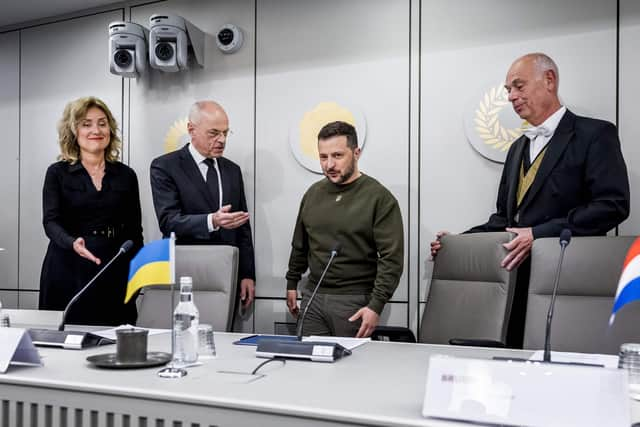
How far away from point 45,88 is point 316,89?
7.43ft

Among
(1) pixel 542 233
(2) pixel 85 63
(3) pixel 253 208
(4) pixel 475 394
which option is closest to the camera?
(4) pixel 475 394

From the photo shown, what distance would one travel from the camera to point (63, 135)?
3701 millimetres

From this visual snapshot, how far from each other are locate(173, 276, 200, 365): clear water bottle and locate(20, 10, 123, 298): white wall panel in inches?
131

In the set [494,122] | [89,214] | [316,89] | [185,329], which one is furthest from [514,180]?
[89,214]

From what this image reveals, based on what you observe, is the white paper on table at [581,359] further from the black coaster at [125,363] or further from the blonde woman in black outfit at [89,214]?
the blonde woman in black outfit at [89,214]

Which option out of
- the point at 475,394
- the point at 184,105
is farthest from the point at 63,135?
the point at 475,394

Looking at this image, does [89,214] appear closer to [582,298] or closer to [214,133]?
[214,133]

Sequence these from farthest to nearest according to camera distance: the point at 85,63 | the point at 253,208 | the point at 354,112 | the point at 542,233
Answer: the point at 85,63, the point at 253,208, the point at 354,112, the point at 542,233

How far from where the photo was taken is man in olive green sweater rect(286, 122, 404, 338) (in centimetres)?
311

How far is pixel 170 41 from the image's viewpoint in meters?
4.17

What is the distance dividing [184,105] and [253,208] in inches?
35.0

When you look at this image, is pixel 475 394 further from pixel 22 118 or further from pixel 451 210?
pixel 22 118

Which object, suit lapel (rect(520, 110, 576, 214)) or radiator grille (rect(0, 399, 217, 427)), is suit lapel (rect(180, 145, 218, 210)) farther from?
radiator grille (rect(0, 399, 217, 427))

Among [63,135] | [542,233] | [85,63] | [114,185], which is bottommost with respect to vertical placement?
[542,233]
